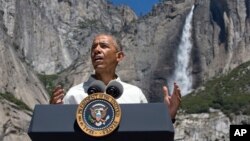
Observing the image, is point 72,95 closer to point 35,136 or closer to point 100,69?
point 100,69

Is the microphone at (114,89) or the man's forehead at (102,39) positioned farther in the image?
the man's forehead at (102,39)

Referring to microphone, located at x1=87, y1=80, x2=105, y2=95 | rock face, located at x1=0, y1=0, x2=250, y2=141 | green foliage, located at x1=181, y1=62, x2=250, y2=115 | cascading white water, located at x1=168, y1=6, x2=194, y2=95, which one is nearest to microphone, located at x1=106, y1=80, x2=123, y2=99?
microphone, located at x1=87, y1=80, x2=105, y2=95

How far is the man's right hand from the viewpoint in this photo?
5559 mm

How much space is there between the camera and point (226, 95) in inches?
4365

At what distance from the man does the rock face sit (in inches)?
3976

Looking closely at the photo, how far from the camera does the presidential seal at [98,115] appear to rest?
4992 mm

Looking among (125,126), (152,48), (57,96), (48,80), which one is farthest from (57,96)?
(48,80)

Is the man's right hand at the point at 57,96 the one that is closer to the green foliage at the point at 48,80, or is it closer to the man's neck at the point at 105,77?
the man's neck at the point at 105,77

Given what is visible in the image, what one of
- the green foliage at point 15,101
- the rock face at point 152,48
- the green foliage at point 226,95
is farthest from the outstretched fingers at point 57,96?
the green foliage at point 226,95

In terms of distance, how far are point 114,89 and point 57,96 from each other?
44 cm

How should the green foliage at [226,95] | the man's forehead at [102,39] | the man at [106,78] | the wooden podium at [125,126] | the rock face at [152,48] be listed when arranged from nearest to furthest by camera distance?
the wooden podium at [125,126] < the man at [106,78] < the man's forehead at [102,39] < the green foliage at [226,95] < the rock face at [152,48]

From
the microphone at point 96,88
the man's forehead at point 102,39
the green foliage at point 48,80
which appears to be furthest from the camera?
the green foliage at point 48,80

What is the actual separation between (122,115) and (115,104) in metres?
0.08

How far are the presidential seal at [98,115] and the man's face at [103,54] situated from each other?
Result: 2.28 ft
